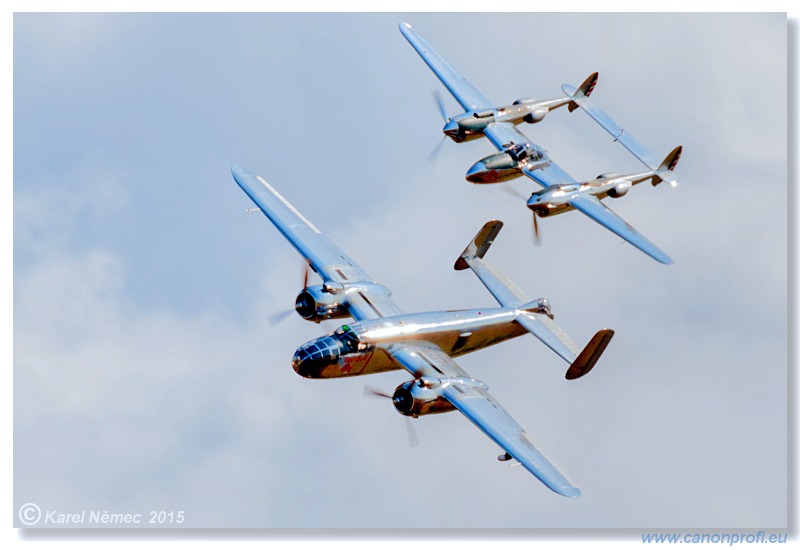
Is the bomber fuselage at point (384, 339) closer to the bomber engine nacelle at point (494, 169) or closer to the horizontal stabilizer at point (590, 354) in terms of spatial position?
the horizontal stabilizer at point (590, 354)

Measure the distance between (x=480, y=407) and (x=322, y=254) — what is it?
1159 cm

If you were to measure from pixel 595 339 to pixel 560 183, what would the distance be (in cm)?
1310

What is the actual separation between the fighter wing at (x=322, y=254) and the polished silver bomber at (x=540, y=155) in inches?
356

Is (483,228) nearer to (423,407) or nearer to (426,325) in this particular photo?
(426,325)

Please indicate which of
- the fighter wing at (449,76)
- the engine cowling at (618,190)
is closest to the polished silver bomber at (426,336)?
the engine cowling at (618,190)

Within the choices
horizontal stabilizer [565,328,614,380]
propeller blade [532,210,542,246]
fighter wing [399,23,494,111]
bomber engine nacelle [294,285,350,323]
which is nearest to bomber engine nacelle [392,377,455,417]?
horizontal stabilizer [565,328,614,380]

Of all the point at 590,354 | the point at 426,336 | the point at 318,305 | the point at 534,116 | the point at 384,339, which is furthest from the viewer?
the point at 534,116

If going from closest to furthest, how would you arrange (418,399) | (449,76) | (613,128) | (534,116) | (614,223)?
(418,399) → (614,223) → (613,128) → (534,116) → (449,76)

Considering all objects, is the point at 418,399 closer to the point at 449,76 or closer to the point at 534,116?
the point at 534,116

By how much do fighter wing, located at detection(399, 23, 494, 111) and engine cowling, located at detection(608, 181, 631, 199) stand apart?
8251mm

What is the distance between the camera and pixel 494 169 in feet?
→ 218

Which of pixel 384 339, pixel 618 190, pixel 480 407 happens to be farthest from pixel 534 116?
pixel 480 407

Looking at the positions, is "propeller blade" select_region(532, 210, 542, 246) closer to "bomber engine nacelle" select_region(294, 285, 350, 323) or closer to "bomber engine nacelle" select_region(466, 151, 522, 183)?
"bomber engine nacelle" select_region(466, 151, 522, 183)

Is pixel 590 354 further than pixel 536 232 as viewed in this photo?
No
